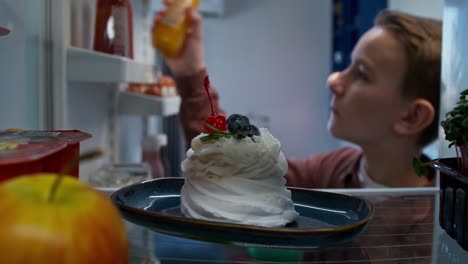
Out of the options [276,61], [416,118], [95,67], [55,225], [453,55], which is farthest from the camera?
[276,61]

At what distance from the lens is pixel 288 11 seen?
2760 mm

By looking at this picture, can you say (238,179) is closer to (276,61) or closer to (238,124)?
(238,124)

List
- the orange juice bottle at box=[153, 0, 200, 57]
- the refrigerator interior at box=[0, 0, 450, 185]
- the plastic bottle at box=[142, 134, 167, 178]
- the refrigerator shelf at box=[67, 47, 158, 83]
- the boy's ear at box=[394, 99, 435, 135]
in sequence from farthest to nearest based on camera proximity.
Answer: the plastic bottle at box=[142, 134, 167, 178] → the orange juice bottle at box=[153, 0, 200, 57] → the boy's ear at box=[394, 99, 435, 135] → the refrigerator shelf at box=[67, 47, 158, 83] → the refrigerator interior at box=[0, 0, 450, 185]

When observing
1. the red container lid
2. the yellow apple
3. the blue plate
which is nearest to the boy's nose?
the blue plate

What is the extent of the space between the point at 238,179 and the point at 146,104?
96 centimetres

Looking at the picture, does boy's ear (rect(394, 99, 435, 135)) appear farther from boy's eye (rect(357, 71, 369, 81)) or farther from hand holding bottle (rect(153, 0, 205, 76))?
hand holding bottle (rect(153, 0, 205, 76))

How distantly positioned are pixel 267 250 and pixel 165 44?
922mm

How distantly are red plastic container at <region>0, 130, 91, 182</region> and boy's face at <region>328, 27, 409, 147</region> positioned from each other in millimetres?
806

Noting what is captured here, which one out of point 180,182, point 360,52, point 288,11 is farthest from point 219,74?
point 180,182

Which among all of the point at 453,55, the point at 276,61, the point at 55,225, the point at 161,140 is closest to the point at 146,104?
the point at 161,140

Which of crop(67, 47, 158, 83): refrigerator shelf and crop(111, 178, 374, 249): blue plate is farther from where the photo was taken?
crop(67, 47, 158, 83): refrigerator shelf

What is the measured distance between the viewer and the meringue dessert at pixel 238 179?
425mm

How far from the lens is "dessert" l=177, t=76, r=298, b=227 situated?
0.42 meters

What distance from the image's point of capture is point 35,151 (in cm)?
34
